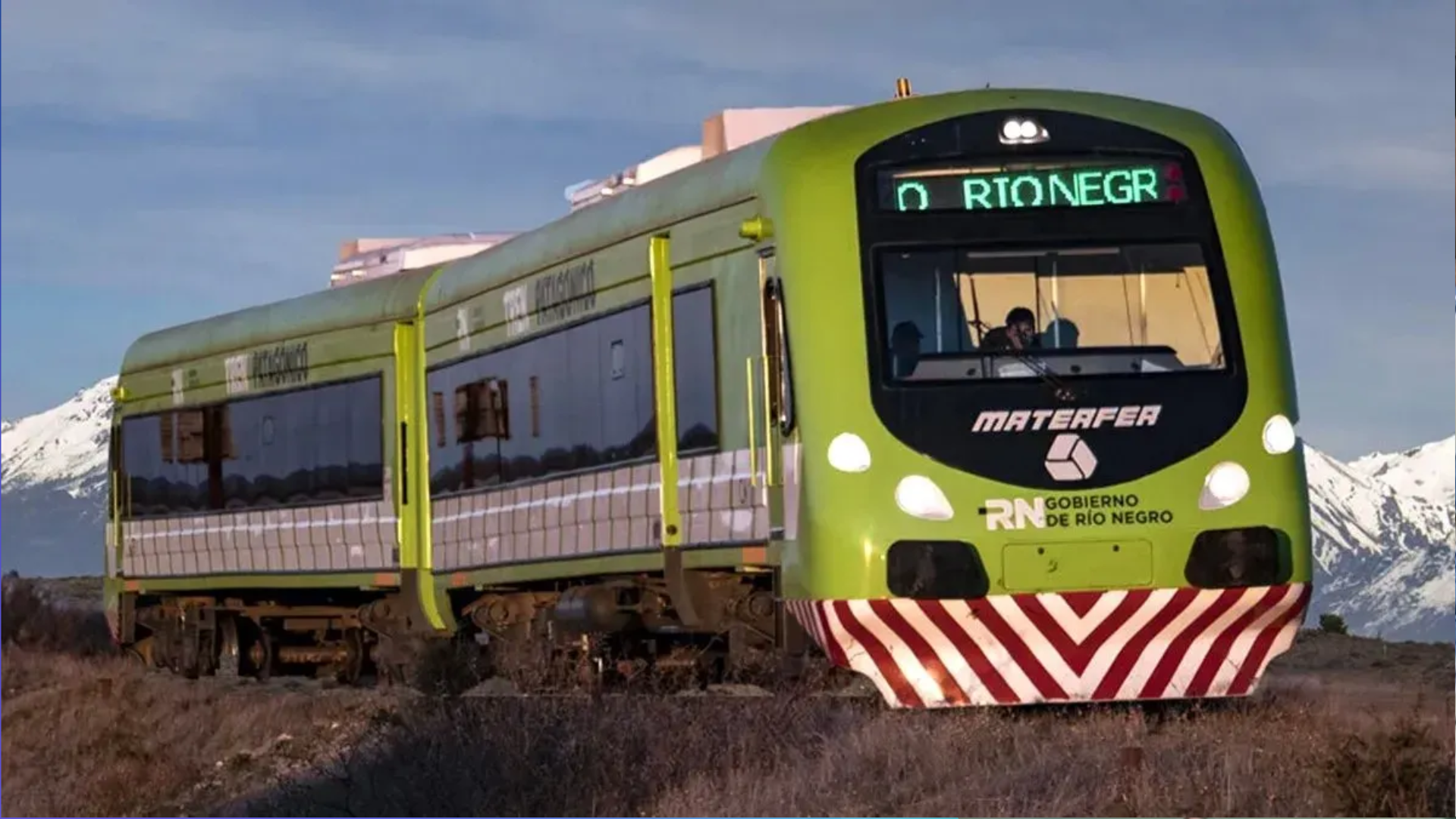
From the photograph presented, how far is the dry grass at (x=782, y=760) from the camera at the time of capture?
13.4 metres

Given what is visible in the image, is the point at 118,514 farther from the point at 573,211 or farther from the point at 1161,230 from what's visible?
the point at 1161,230

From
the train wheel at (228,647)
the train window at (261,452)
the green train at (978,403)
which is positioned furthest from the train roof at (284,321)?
the green train at (978,403)

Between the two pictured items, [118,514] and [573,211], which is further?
[118,514]

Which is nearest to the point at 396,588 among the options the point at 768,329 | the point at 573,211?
the point at 573,211

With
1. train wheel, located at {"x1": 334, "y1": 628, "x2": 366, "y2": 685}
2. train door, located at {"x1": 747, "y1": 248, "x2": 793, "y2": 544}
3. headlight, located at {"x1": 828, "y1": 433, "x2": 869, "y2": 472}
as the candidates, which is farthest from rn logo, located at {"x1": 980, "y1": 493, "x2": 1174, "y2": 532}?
train wheel, located at {"x1": 334, "y1": 628, "x2": 366, "y2": 685}

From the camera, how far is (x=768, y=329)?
1680 cm

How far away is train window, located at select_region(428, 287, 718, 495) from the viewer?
60.5 ft

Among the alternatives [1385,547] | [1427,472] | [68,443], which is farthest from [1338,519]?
[1385,547]

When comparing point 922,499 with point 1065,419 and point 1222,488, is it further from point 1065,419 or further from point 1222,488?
point 1222,488

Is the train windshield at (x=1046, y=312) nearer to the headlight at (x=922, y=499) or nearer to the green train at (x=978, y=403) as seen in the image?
the green train at (x=978, y=403)

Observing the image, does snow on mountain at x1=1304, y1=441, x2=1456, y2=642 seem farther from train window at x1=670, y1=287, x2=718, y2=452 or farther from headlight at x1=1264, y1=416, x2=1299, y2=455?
train window at x1=670, y1=287, x2=718, y2=452

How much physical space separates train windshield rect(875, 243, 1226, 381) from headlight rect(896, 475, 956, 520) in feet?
1.86

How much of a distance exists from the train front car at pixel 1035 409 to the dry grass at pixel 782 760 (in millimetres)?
450

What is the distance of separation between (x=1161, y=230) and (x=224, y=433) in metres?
14.1
